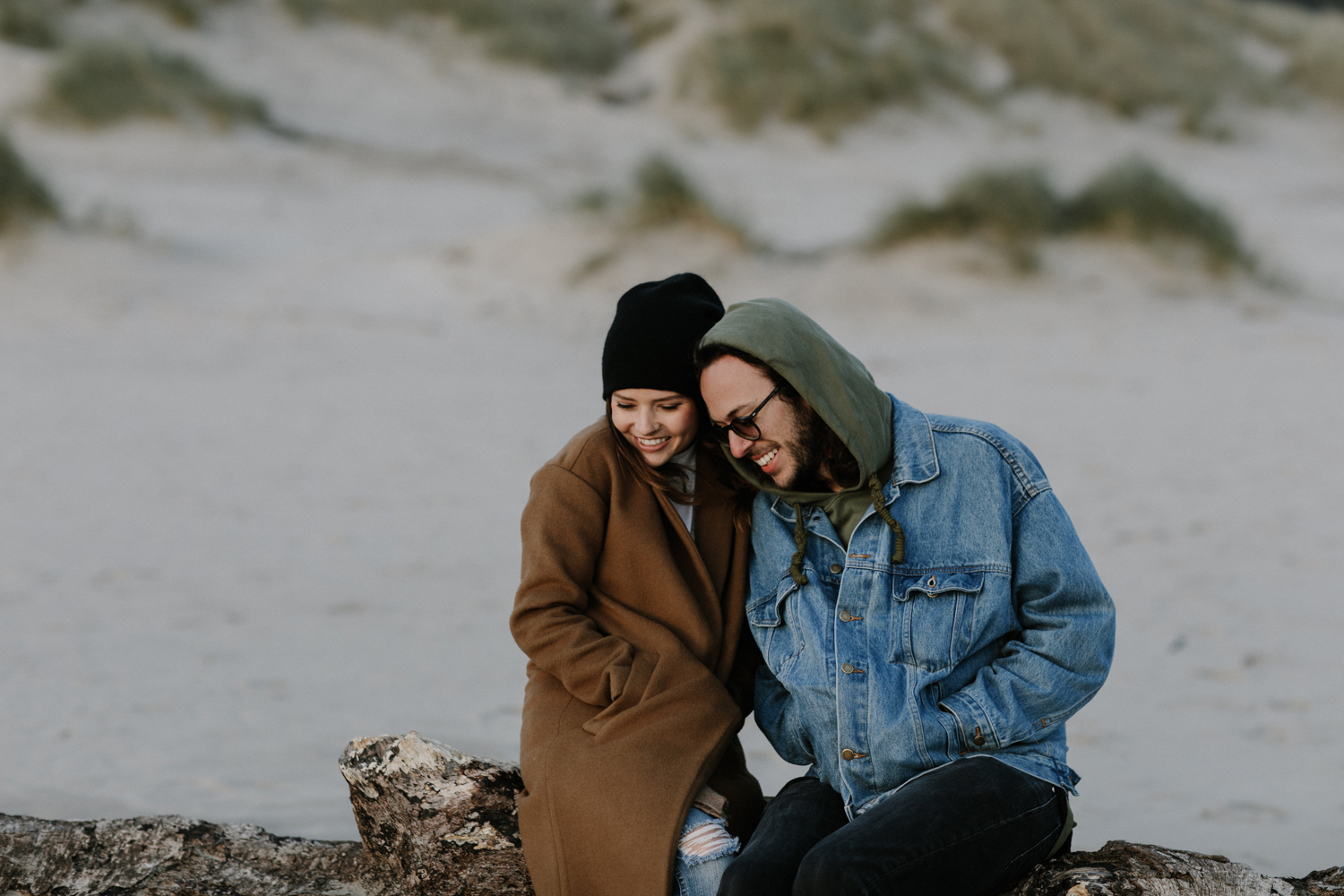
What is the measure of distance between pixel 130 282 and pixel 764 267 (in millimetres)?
5454

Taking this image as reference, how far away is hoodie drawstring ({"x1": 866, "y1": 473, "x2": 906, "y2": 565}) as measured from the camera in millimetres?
2422

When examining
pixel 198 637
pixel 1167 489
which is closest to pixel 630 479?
pixel 198 637

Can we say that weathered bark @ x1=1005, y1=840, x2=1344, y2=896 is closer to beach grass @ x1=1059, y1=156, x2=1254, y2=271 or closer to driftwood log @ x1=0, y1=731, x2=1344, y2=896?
driftwood log @ x1=0, y1=731, x2=1344, y2=896

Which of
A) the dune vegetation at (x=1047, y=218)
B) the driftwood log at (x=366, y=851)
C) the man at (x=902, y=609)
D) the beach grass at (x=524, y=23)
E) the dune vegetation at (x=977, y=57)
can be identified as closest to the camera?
the man at (x=902, y=609)

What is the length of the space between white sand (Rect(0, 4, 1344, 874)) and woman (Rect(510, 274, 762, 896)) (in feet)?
5.20

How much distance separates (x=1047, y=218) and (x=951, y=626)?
1078 cm

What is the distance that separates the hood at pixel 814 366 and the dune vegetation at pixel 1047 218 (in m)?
9.94

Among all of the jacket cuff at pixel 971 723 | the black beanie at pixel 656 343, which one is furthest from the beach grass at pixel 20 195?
the jacket cuff at pixel 971 723

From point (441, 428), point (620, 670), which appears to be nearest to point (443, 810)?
point (620, 670)

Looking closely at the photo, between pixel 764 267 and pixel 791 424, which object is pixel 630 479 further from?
pixel 764 267

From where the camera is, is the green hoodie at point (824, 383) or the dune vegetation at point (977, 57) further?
the dune vegetation at point (977, 57)

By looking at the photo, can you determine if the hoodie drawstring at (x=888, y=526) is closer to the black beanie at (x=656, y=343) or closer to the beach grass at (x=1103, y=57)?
the black beanie at (x=656, y=343)

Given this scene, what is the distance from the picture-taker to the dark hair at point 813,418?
246 cm

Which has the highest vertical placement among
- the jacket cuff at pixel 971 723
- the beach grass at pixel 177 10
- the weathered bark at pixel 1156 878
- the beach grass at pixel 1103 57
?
the beach grass at pixel 1103 57
